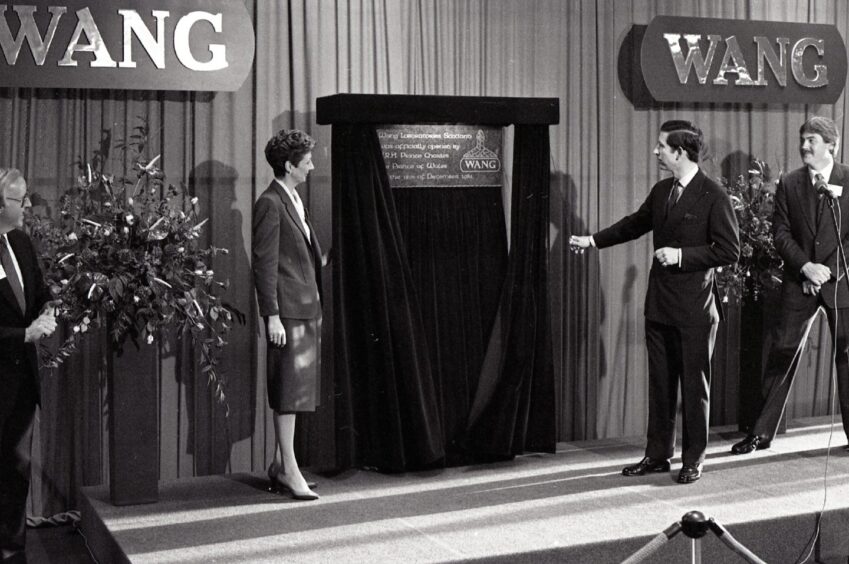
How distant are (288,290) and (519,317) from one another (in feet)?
4.27

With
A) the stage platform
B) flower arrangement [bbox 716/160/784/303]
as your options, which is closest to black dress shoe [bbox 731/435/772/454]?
the stage platform

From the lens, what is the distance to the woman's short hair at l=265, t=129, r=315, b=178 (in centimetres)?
541

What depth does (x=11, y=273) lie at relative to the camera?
15.4 ft

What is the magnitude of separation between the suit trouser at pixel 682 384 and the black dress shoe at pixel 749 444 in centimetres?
71

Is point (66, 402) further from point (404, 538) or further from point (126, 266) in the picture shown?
point (404, 538)

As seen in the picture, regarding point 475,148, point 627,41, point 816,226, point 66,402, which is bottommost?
point 66,402

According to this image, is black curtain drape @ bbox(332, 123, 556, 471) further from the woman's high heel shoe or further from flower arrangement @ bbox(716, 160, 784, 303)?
flower arrangement @ bbox(716, 160, 784, 303)

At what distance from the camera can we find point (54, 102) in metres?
5.75

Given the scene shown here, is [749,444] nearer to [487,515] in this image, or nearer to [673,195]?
[673,195]

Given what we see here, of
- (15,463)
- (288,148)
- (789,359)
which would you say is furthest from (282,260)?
(789,359)

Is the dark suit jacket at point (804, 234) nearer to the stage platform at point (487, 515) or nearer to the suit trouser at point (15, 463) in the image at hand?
the stage platform at point (487, 515)

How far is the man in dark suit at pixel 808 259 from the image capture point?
6301 mm

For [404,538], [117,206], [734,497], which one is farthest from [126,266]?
[734,497]

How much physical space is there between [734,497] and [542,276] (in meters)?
1.47
